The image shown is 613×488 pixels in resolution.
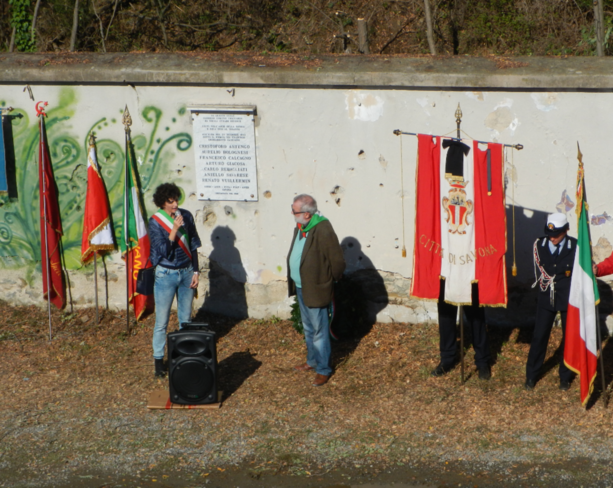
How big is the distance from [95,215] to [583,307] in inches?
214

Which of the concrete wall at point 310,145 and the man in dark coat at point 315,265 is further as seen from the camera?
the concrete wall at point 310,145

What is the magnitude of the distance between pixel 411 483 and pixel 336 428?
0.97 meters

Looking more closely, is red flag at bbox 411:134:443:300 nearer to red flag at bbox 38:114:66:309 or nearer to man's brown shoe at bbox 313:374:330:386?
man's brown shoe at bbox 313:374:330:386

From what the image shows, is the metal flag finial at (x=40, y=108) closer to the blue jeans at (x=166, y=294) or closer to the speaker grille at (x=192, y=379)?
the blue jeans at (x=166, y=294)

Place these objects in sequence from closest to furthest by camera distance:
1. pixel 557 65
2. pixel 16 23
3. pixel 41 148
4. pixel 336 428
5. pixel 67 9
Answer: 1. pixel 336 428
2. pixel 557 65
3. pixel 41 148
4. pixel 16 23
5. pixel 67 9

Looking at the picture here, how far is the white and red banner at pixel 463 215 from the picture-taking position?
6.27 meters

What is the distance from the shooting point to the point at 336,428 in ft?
19.0

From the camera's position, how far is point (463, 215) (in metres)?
6.32

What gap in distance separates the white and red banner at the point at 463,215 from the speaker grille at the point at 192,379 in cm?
236

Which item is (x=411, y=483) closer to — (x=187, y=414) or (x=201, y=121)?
(x=187, y=414)

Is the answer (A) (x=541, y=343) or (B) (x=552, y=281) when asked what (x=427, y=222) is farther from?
(A) (x=541, y=343)

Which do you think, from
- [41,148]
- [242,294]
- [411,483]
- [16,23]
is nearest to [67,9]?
[16,23]

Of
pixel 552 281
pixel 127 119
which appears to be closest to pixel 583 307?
pixel 552 281

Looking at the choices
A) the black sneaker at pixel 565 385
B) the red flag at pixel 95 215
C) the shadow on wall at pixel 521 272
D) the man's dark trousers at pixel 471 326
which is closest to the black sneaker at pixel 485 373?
the man's dark trousers at pixel 471 326
